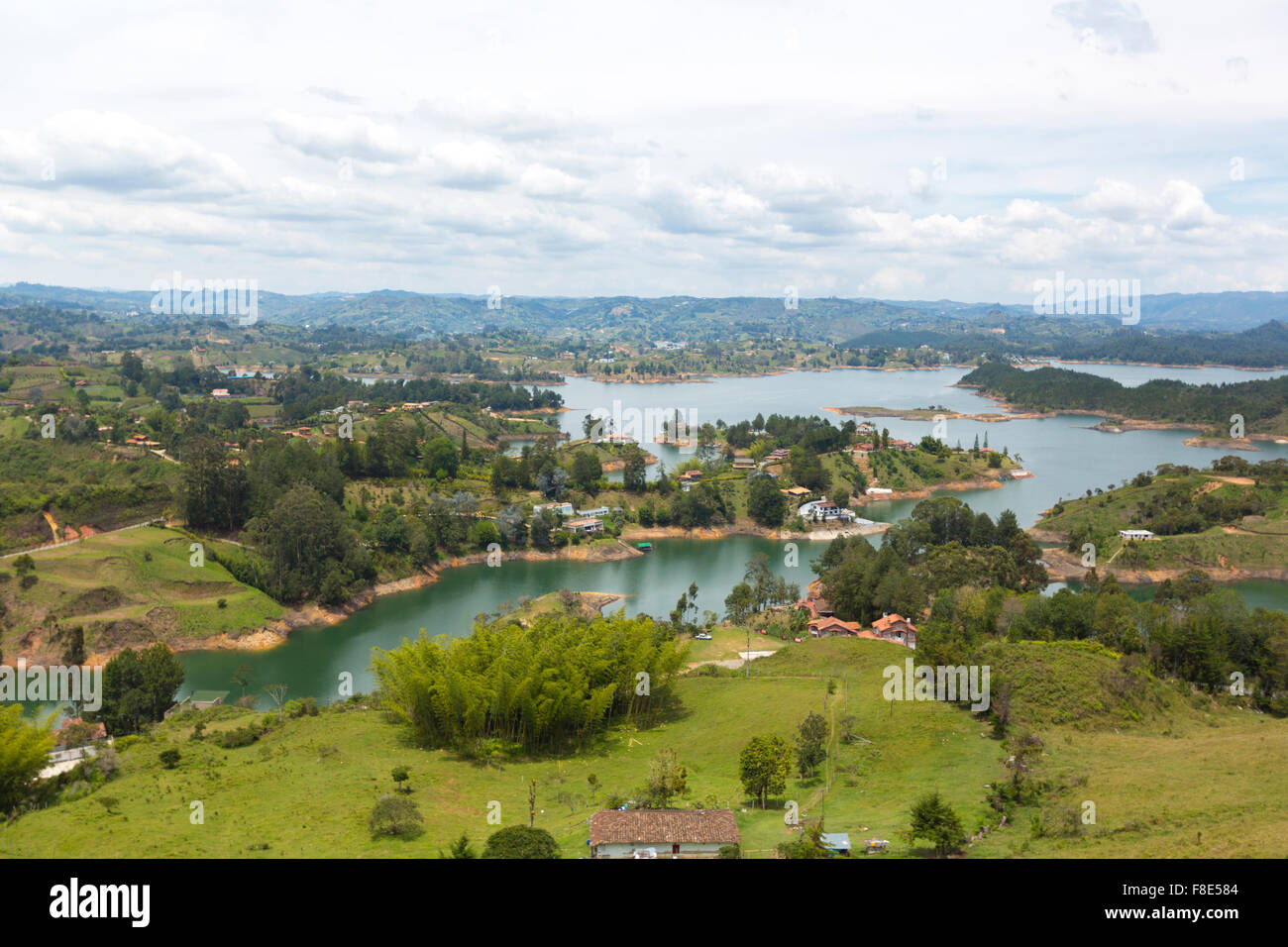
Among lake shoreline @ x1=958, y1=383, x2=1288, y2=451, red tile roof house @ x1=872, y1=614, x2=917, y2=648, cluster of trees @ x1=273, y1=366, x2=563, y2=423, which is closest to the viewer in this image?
red tile roof house @ x1=872, y1=614, x2=917, y2=648

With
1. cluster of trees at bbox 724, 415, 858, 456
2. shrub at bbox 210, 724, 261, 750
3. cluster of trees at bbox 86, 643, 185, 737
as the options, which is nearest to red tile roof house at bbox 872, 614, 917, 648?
shrub at bbox 210, 724, 261, 750

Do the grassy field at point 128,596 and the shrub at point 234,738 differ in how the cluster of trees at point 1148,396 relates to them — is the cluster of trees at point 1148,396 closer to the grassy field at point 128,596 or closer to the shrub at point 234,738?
the grassy field at point 128,596

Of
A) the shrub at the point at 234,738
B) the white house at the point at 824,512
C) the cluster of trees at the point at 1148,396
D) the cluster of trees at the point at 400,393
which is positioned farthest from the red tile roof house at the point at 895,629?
the cluster of trees at the point at 1148,396

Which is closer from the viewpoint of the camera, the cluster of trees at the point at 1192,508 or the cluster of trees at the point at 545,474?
the cluster of trees at the point at 1192,508

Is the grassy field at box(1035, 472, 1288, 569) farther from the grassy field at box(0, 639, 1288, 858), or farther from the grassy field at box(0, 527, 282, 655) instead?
the grassy field at box(0, 527, 282, 655)

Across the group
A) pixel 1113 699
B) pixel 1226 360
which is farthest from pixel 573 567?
pixel 1226 360

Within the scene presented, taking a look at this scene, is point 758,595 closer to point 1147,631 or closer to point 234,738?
point 1147,631
